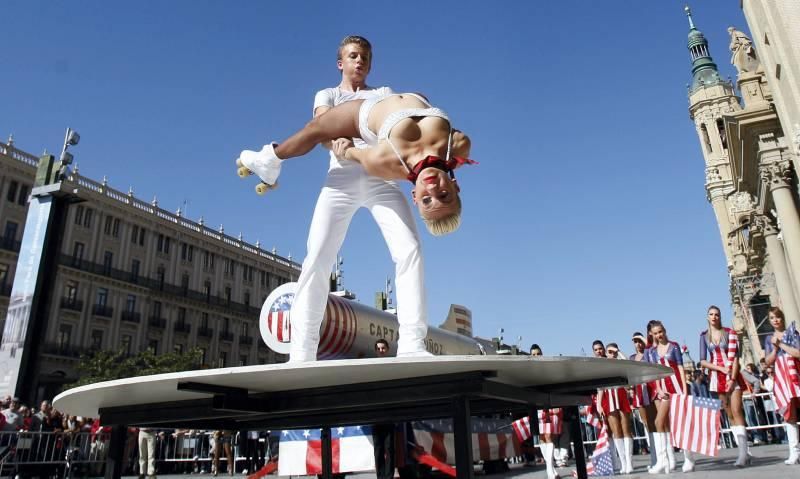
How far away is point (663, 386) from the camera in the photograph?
6.65 m

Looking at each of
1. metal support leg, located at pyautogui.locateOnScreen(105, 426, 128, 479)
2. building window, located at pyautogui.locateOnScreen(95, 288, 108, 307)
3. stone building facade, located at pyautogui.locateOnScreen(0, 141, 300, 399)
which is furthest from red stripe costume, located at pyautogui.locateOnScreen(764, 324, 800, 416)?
building window, located at pyautogui.locateOnScreen(95, 288, 108, 307)

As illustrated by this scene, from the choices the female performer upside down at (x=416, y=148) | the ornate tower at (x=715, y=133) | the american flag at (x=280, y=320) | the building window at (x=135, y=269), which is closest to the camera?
the female performer upside down at (x=416, y=148)

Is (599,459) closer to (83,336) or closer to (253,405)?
(253,405)

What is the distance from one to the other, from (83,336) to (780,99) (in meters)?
42.8

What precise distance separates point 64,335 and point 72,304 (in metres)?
2.23

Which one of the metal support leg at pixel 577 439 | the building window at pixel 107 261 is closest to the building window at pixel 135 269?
the building window at pixel 107 261

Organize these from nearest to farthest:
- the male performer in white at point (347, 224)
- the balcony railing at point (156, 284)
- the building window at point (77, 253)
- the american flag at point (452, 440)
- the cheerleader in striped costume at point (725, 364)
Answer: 1. the male performer in white at point (347, 224)
2. the cheerleader in striped costume at point (725, 364)
3. the american flag at point (452, 440)
4. the building window at point (77, 253)
5. the balcony railing at point (156, 284)

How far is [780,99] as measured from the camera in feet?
60.1

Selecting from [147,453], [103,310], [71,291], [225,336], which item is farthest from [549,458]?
[225,336]

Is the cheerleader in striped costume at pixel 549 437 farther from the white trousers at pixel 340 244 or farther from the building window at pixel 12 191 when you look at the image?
the building window at pixel 12 191

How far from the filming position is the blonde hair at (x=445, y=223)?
7.83 feet

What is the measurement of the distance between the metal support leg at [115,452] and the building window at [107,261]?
4559cm

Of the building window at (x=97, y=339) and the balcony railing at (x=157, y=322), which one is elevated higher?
the balcony railing at (x=157, y=322)

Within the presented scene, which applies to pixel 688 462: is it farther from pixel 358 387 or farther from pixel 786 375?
pixel 358 387
